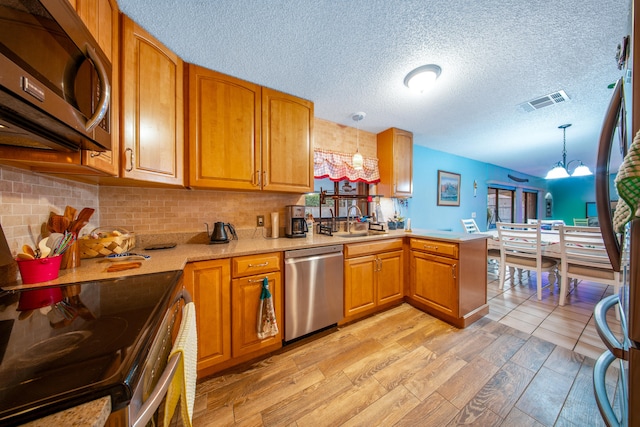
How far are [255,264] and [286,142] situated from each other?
1.17 meters

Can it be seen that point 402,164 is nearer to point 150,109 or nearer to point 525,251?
Result: point 525,251

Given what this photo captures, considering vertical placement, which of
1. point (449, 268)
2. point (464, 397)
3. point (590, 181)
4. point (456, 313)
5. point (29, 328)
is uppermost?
point (590, 181)

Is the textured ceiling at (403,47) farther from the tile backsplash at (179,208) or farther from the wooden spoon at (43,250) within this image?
the wooden spoon at (43,250)

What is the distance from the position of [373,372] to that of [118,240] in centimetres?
192

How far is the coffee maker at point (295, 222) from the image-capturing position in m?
2.09

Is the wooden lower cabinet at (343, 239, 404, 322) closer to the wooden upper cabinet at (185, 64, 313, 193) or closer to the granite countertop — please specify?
the granite countertop

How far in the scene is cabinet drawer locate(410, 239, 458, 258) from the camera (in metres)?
1.98

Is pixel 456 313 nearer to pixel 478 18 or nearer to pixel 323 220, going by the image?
pixel 323 220

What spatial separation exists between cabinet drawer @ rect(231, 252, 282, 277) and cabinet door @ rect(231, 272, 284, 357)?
0.04 meters

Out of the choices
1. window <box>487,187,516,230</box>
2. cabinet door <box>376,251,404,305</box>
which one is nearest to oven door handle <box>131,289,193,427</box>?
cabinet door <box>376,251,404,305</box>

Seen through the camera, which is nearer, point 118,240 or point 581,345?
point 118,240

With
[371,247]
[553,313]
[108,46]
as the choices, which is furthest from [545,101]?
[108,46]

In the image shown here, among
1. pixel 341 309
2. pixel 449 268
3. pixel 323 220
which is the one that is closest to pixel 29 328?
pixel 341 309

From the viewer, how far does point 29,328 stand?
54 centimetres
